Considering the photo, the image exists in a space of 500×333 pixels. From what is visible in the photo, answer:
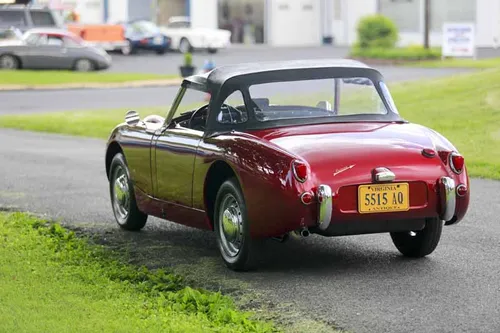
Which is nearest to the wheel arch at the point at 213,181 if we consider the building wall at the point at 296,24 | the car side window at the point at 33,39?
the car side window at the point at 33,39

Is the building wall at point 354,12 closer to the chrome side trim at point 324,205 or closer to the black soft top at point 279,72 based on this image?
the black soft top at point 279,72

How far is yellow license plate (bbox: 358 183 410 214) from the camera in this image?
845 cm

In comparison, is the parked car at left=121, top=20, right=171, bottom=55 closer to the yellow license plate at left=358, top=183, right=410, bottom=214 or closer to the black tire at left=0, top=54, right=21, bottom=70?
the black tire at left=0, top=54, right=21, bottom=70

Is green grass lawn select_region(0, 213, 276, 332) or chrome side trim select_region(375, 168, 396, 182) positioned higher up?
chrome side trim select_region(375, 168, 396, 182)

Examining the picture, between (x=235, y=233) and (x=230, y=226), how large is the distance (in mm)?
64

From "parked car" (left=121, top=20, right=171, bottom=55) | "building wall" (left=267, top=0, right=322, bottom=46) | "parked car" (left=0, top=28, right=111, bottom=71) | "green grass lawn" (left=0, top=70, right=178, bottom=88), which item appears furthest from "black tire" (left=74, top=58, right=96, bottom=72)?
"building wall" (left=267, top=0, right=322, bottom=46)

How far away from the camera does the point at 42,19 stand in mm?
50312

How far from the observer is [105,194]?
44.1 ft

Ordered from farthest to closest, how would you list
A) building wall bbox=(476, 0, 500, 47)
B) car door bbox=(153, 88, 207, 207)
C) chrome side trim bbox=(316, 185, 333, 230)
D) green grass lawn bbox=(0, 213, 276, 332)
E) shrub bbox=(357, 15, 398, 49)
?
building wall bbox=(476, 0, 500, 47) < shrub bbox=(357, 15, 398, 49) < car door bbox=(153, 88, 207, 207) < chrome side trim bbox=(316, 185, 333, 230) < green grass lawn bbox=(0, 213, 276, 332)

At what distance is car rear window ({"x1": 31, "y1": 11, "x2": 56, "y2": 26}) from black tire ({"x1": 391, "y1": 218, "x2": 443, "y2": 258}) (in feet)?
138

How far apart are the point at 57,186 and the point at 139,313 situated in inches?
280

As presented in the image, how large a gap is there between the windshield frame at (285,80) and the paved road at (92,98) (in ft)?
56.5

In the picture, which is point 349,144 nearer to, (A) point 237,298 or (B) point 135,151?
(A) point 237,298

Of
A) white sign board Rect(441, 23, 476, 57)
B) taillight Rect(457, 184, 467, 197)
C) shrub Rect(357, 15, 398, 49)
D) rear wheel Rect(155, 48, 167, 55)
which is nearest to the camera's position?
taillight Rect(457, 184, 467, 197)
